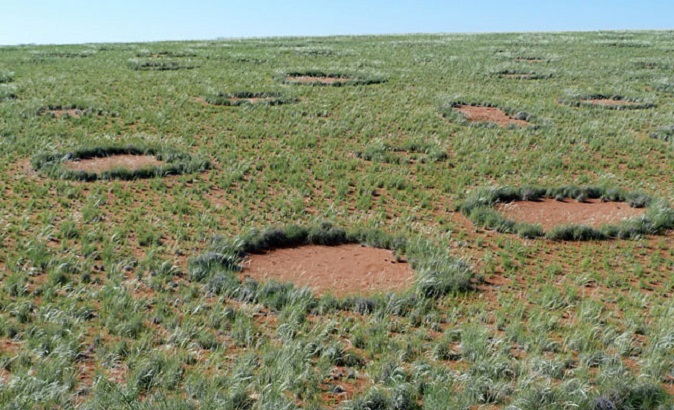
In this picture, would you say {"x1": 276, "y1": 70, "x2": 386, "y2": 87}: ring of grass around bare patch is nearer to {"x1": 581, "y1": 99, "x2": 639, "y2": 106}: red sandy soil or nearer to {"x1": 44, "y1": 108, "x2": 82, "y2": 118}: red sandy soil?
{"x1": 581, "y1": 99, "x2": 639, "y2": 106}: red sandy soil

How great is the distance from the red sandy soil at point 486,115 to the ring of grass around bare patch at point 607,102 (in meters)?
4.33

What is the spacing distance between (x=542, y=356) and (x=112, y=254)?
6658 millimetres

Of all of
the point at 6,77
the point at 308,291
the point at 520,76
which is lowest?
the point at 308,291

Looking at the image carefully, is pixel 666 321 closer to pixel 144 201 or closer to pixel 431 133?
pixel 144 201

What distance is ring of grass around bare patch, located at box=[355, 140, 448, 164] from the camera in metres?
17.5

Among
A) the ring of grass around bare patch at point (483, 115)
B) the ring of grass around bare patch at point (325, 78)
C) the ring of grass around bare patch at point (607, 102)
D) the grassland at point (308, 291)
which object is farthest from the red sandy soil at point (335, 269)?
the ring of grass around bare patch at point (325, 78)

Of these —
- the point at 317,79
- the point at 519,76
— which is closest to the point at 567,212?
the point at 317,79

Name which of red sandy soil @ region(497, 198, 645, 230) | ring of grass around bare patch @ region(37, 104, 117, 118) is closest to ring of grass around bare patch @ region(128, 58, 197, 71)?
ring of grass around bare patch @ region(37, 104, 117, 118)

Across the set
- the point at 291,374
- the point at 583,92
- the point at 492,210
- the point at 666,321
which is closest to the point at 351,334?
the point at 291,374

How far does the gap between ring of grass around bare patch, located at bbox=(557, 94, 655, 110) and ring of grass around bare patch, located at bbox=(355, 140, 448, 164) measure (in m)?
11.2

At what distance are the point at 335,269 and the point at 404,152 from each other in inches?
359

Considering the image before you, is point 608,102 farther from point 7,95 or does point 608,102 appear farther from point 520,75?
point 7,95

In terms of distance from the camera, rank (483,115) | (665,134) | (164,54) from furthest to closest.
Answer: (164,54), (483,115), (665,134)

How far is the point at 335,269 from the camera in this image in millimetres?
10055
